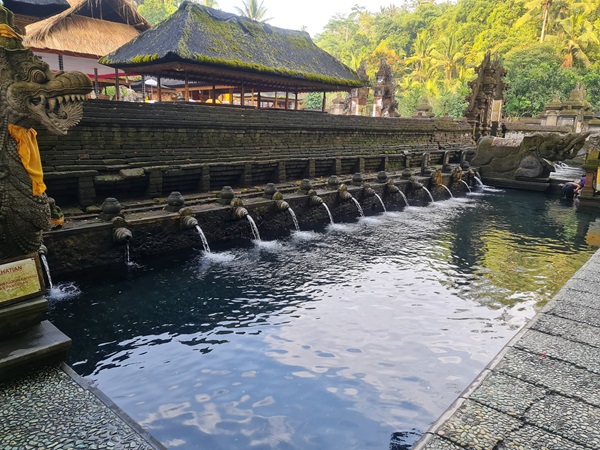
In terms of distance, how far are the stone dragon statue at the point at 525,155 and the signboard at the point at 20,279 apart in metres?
19.9

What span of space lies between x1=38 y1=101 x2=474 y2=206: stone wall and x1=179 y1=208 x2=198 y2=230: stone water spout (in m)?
1.99

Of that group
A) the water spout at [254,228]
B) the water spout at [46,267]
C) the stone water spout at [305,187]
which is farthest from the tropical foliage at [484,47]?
the water spout at [46,267]

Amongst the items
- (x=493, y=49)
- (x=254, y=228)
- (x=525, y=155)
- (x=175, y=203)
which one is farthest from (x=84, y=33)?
(x=493, y=49)

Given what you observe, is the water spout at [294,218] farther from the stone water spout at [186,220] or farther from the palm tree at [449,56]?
the palm tree at [449,56]

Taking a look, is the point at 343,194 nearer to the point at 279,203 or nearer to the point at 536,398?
the point at 279,203

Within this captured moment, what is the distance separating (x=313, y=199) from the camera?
11.8 metres

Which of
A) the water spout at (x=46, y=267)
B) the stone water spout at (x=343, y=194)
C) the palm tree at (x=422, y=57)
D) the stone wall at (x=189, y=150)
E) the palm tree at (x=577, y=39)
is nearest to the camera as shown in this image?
the water spout at (x=46, y=267)

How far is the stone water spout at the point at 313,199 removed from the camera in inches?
463

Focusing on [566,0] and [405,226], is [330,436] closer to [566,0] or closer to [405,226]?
[405,226]

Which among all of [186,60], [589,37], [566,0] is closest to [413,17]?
[566,0]

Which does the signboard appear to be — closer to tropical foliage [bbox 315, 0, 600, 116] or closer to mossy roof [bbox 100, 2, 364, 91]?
mossy roof [bbox 100, 2, 364, 91]

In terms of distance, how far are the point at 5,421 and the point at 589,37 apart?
56.8m

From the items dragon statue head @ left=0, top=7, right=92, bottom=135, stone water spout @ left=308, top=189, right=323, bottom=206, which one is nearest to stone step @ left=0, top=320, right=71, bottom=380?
dragon statue head @ left=0, top=7, right=92, bottom=135

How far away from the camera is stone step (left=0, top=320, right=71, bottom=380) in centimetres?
360
